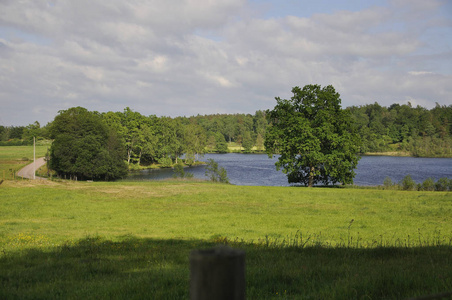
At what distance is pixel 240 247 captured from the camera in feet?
32.7

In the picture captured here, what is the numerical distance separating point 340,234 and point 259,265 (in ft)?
29.5

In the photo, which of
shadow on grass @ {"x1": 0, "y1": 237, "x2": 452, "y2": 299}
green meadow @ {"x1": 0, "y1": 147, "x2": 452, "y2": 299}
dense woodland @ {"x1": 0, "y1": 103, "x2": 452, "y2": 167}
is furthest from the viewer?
dense woodland @ {"x1": 0, "y1": 103, "x2": 452, "y2": 167}

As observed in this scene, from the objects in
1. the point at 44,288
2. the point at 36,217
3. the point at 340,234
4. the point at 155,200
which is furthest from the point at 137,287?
the point at 155,200

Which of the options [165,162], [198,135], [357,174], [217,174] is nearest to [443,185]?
[357,174]

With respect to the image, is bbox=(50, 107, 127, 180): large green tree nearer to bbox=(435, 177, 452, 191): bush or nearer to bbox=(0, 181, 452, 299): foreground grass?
bbox=(0, 181, 452, 299): foreground grass

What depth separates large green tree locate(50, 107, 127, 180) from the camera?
6606 cm

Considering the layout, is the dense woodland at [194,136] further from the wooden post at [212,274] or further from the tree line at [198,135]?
the wooden post at [212,274]

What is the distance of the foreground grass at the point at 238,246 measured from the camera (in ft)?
18.2

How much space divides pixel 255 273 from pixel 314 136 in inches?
1477

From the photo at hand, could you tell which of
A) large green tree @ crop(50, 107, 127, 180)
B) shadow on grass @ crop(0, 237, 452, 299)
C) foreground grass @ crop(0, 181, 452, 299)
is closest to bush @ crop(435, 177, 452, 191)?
foreground grass @ crop(0, 181, 452, 299)

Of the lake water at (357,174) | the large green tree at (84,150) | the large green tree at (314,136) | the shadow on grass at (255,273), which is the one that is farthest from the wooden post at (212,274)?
the large green tree at (84,150)

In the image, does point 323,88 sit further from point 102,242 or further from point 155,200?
point 102,242

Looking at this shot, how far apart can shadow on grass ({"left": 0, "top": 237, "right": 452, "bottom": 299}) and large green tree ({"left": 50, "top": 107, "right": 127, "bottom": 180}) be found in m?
60.5

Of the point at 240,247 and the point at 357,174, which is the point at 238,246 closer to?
the point at 240,247
